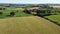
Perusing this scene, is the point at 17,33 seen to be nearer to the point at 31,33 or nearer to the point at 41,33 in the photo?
the point at 31,33

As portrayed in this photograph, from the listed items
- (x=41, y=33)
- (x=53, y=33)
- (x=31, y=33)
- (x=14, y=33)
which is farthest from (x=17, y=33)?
(x=53, y=33)

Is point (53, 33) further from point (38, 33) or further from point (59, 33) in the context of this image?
point (38, 33)

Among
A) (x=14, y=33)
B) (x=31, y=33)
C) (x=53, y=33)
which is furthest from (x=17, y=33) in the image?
(x=53, y=33)

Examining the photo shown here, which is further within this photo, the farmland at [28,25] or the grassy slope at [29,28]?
the farmland at [28,25]

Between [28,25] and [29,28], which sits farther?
[28,25]

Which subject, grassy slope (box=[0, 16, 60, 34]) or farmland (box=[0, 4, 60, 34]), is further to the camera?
farmland (box=[0, 4, 60, 34])

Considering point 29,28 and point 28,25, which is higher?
point 29,28

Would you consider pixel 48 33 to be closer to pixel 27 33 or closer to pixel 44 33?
pixel 44 33
